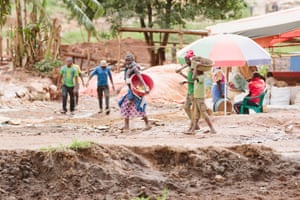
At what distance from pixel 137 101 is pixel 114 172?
176 inches

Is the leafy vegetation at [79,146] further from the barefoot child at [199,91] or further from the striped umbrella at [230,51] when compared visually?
the striped umbrella at [230,51]

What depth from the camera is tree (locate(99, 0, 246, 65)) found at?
2917 cm

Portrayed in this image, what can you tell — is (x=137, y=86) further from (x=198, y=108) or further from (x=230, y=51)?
(x=230, y=51)

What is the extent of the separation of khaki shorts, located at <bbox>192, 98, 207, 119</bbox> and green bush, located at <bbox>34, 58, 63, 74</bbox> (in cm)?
1357

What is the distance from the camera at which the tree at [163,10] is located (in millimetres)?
29173

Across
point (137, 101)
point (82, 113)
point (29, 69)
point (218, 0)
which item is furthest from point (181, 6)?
point (137, 101)

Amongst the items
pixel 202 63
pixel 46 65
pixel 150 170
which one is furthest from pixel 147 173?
pixel 46 65

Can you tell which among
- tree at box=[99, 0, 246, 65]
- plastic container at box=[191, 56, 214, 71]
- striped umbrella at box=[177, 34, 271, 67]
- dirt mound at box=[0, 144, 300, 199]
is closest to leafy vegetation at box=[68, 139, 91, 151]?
dirt mound at box=[0, 144, 300, 199]

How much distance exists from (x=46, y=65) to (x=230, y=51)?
12.2m

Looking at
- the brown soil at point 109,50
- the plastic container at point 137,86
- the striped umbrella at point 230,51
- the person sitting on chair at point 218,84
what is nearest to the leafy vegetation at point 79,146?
the plastic container at point 137,86

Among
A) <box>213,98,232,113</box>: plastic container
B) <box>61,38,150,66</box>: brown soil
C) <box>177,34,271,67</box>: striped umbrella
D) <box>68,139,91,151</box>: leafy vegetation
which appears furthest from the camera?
<box>61,38,150,66</box>: brown soil

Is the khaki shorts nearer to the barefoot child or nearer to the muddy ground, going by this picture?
the barefoot child

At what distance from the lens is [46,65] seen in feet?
77.2

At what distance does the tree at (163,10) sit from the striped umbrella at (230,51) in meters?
16.0
